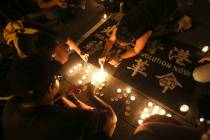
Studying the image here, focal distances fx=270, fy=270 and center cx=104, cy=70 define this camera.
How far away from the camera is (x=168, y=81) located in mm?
4539

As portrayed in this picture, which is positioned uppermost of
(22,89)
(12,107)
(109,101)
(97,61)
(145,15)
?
(145,15)

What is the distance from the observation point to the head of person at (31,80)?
9.54 feet

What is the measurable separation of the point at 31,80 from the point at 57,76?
1676 millimetres

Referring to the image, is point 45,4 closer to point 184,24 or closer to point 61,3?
point 61,3

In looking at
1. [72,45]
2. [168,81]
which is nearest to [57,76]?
[72,45]

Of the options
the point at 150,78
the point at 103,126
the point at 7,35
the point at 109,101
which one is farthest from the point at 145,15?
the point at 7,35

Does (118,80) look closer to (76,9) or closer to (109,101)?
(109,101)

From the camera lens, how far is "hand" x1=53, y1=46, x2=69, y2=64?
173 inches

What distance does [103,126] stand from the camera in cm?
341

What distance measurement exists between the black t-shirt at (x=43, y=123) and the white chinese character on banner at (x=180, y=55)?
2.42 m

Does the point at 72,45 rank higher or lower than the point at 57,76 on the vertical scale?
higher

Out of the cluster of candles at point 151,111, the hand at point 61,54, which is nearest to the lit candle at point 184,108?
the cluster of candles at point 151,111

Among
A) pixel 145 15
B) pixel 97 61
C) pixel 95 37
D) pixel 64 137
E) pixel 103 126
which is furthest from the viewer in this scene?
pixel 95 37

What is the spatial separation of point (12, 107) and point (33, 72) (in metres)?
0.45
